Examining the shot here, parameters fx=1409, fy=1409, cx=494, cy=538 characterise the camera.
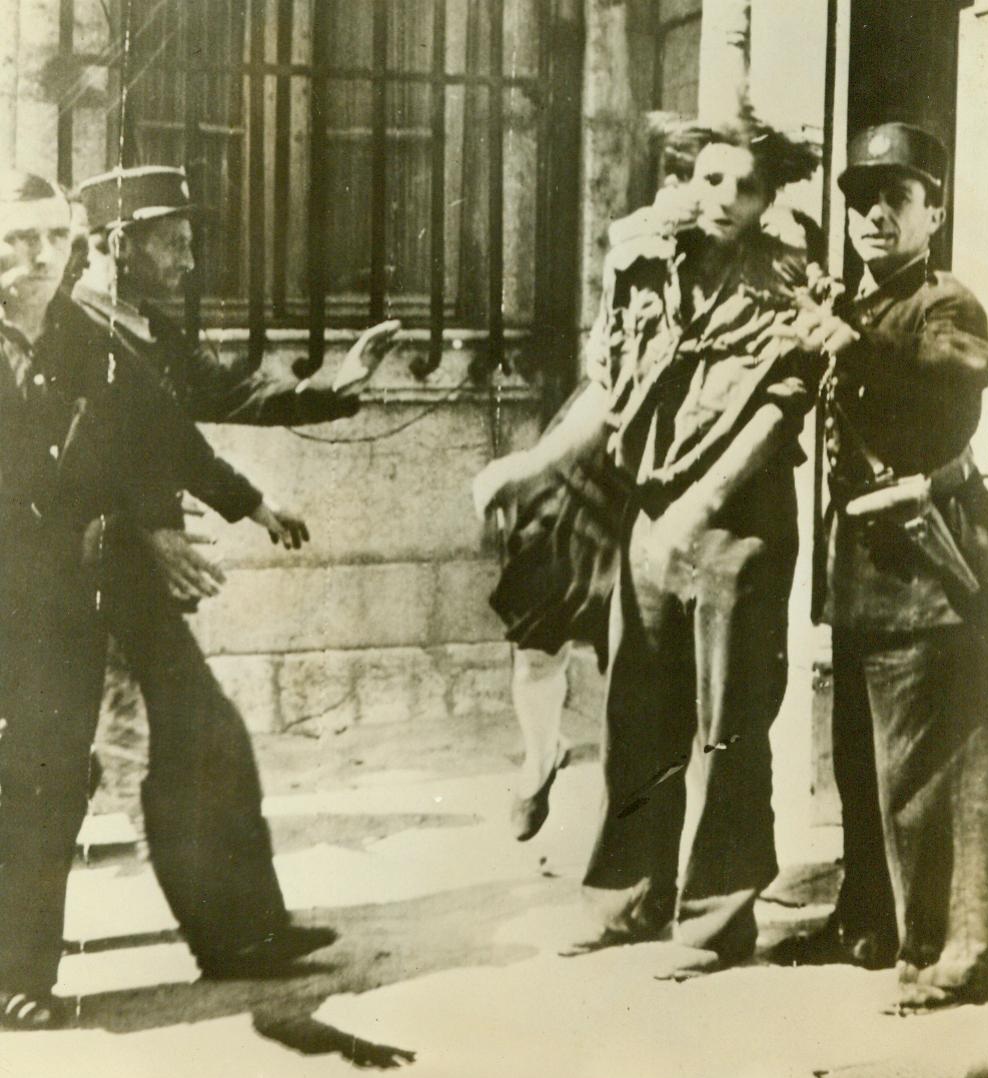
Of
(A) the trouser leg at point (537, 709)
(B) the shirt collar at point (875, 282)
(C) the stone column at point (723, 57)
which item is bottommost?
(A) the trouser leg at point (537, 709)

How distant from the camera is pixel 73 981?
4094 mm

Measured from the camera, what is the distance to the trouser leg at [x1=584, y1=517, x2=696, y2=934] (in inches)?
176

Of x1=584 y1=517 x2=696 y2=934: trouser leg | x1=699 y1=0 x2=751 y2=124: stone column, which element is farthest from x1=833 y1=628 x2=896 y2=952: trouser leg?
x1=699 y1=0 x2=751 y2=124: stone column

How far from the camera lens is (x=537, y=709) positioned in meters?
4.42

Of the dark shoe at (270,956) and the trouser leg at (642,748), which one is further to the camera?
the trouser leg at (642,748)

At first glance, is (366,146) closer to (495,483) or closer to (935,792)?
(495,483)

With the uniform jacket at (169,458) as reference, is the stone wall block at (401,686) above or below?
below

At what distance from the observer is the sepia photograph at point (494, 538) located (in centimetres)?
408

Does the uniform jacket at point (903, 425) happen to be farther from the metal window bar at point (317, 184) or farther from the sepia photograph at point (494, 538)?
the metal window bar at point (317, 184)

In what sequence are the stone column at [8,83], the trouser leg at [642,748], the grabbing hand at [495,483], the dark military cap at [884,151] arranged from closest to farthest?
the stone column at [8,83], the grabbing hand at [495,483], the trouser leg at [642,748], the dark military cap at [884,151]

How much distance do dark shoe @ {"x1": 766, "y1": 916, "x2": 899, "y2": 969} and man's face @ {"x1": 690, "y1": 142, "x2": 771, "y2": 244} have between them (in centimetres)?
228

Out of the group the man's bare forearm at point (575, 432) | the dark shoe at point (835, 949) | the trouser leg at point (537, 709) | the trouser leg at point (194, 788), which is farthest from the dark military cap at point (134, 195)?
the dark shoe at point (835, 949)

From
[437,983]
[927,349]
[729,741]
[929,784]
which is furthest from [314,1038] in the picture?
[927,349]

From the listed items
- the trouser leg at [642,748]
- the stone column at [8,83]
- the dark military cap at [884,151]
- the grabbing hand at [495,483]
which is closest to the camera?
the stone column at [8,83]
